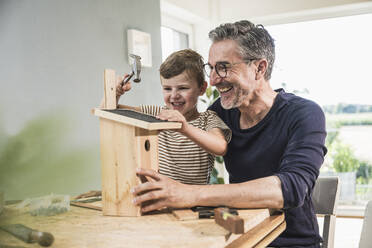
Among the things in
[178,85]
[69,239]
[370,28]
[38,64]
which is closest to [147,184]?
[69,239]

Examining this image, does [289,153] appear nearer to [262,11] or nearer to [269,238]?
[269,238]

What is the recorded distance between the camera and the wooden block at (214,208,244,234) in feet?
2.84

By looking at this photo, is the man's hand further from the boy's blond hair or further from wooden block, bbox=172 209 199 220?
the boy's blond hair

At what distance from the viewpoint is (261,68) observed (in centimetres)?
166

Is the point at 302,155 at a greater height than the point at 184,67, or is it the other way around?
the point at 184,67

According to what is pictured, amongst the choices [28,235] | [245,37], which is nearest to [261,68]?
[245,37]

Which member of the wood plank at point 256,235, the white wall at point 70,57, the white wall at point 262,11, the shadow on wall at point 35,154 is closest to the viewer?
the shadow on wall at point 35,154

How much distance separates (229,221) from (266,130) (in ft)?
2.32

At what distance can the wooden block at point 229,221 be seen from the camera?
86 centimetres

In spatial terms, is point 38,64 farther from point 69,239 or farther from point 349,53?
point 349,53

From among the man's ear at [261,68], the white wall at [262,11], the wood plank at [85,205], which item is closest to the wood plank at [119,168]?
the wood plank at [85,205]

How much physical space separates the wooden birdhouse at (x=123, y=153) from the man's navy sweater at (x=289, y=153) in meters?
0.39

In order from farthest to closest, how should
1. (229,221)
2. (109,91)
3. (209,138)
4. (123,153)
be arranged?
1. (209,138)
2. (109,91)
3. (123,153)
4. (229,221)

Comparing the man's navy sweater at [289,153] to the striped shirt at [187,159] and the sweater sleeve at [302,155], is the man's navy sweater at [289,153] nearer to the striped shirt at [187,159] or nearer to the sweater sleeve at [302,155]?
the sweater sleeve at [302,155]
